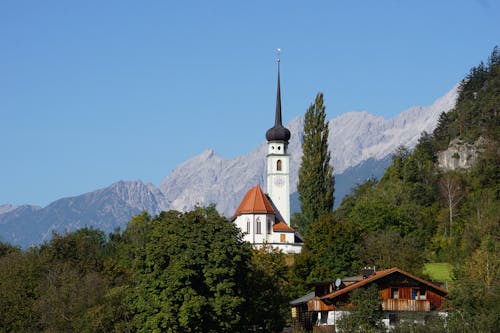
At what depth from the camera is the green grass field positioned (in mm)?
79500

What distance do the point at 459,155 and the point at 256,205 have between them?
2872cm

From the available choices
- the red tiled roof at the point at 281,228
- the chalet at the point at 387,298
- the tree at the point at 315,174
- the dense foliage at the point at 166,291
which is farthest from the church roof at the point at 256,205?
the dense foliage at the point at 166,291

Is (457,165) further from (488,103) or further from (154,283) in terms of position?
(154,283)

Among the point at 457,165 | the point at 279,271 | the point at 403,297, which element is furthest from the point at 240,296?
the point at 457,165

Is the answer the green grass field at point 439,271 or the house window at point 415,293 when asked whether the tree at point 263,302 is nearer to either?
the house window at point 415,293

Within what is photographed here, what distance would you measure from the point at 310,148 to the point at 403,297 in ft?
158

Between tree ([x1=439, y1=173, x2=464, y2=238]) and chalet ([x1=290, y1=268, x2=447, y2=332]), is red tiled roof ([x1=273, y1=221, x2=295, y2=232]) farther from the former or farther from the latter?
chalet ([x1=290, y1=268, x2=447, y2=332])

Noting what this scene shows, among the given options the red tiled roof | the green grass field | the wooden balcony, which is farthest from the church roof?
the wooden balcony

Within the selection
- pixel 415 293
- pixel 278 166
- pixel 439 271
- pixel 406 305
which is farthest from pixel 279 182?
pixel 406 305

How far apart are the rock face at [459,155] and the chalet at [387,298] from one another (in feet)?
198

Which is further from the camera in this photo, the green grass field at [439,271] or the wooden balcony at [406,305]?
the green grass field at [439,271]

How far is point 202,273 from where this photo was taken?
48.9 m

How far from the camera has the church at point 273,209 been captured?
110750 mm

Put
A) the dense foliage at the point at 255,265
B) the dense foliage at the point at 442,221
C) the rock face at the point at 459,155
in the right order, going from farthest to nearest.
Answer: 1. the rock face at the point at 459,155
2. the dense foliage at the point at 442,221
3. the dense foliage at the point at 255,265
